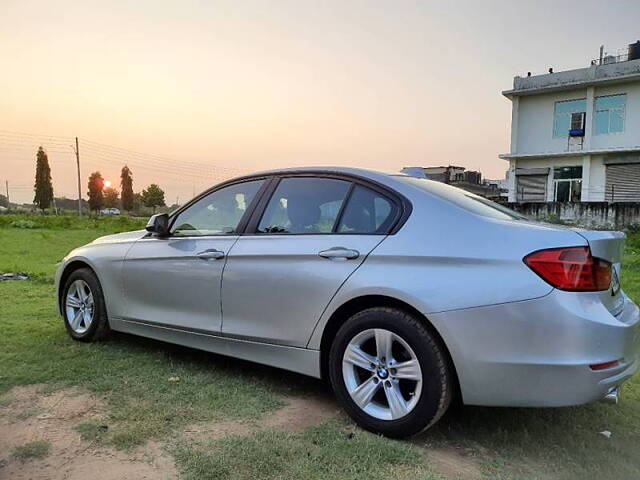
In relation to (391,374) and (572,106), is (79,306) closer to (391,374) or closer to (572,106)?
(391,374)

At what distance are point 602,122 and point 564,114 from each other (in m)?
1.98

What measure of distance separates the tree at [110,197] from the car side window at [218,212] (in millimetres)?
95102

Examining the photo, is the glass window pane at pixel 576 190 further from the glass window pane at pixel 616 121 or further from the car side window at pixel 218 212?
the car side window at pixel 218 212

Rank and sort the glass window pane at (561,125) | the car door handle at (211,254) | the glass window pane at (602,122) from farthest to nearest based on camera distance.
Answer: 1. the glass window pane at (561,125)
2. the glass window pane at (602,122)
3. the car door handle at (211,254)

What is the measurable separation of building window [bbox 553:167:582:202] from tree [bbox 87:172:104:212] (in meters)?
75.8

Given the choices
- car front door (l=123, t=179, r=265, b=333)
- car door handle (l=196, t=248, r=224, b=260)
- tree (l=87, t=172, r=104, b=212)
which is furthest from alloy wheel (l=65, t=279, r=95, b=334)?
tree (l=87, t=172, r=104, b=212)

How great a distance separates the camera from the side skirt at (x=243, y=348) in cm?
315

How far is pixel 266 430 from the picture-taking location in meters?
2.87

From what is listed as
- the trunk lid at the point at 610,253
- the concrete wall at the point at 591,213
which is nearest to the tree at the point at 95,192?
the concrete wall at the point at 591,213

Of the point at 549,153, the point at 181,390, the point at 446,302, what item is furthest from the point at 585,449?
the point at 549,153

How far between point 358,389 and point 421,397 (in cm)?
39

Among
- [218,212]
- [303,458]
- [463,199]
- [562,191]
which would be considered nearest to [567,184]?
[562,191]

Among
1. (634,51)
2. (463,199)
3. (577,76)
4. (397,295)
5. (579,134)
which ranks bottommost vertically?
(397,295)

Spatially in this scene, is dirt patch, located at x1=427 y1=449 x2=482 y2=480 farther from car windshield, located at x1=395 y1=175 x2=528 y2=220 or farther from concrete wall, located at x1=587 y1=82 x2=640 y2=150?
concrete wall, located at x1=587 y1=82 x2=640 y2=150
